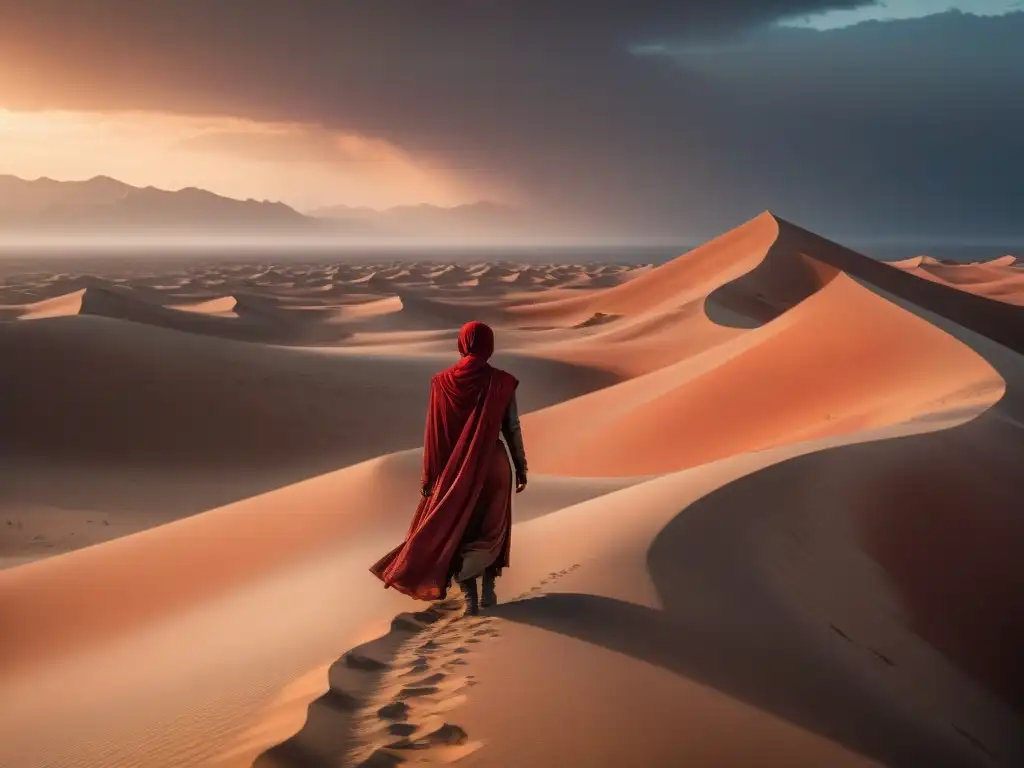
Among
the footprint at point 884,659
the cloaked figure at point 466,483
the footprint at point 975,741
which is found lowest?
the footprint at point 975,741

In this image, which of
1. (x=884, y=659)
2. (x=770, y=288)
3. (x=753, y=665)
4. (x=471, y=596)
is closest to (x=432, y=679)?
(x=471, y=596)

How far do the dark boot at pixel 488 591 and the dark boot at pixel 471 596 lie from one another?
0.04 m

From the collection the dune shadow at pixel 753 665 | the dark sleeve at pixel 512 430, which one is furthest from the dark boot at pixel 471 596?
the dark sleeve at pixel 512 430

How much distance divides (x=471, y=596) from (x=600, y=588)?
723mm

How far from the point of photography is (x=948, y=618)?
19.4 feet

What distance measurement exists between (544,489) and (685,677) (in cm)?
522

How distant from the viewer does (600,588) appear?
4602 mm

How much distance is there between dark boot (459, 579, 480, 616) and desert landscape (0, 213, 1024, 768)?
0.05 m

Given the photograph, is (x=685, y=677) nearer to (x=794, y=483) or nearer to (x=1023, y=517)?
(x=794, y=483)

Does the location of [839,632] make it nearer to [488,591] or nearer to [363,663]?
[488,591]

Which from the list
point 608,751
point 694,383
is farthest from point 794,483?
point 694,383

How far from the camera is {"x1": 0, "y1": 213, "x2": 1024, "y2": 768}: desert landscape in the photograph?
340cm

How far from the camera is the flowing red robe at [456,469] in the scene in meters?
4.24

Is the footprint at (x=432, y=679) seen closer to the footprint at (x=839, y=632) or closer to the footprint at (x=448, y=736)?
the footprint at (x=448, y=736)
